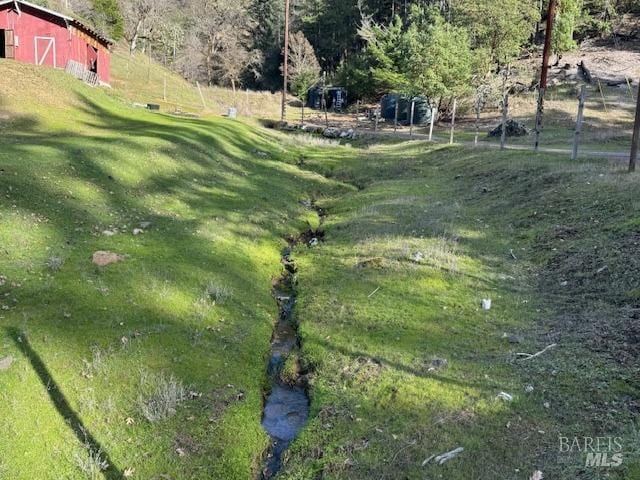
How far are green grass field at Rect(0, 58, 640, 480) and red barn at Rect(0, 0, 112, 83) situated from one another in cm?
2667

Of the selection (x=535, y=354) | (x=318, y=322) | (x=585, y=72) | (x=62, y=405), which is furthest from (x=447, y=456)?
(x=585, y=72)

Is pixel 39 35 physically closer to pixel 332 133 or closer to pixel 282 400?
pixel 332 133

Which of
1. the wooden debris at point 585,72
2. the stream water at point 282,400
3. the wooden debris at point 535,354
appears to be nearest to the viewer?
the stream water at point 282,400

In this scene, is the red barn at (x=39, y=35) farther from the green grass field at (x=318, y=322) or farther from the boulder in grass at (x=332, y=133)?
the green grass field at (x=318, y=322)

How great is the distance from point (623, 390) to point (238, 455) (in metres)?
5.29

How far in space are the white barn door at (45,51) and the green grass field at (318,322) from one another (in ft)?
88.4

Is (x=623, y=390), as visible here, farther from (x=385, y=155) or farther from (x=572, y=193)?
(x=385, y=155)

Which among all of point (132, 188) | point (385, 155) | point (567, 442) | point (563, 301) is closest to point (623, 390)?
point (567, 442)

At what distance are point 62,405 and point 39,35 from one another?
143 feet

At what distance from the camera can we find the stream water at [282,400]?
7.75 meters

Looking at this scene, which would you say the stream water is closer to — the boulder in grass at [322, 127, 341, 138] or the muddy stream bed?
the muddy stream bed

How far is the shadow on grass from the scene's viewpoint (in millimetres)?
6762

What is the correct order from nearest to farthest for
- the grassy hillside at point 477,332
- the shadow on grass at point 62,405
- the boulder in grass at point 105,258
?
the shadow on grass at point 62,405 → the grassy hillside at point 477,332 → the boulder in grass at point 105,258

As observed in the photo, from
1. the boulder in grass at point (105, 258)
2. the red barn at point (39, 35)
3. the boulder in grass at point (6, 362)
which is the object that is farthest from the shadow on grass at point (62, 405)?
the red barn at point (39, 35)
